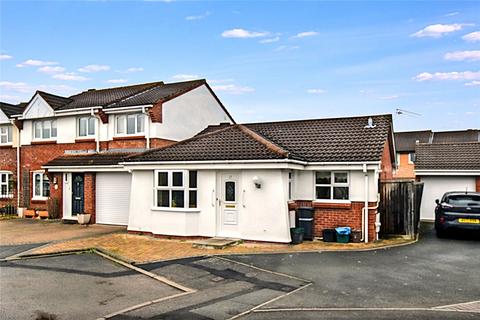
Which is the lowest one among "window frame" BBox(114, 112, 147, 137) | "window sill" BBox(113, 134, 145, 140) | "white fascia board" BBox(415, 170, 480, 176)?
"white fascia board" BBox(415, 170, 480, 176)

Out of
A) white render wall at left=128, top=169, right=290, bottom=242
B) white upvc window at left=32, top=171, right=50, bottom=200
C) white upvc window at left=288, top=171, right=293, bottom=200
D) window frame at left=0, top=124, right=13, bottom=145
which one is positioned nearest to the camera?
white render wall at left=128, top=169, right=290, bottom=242

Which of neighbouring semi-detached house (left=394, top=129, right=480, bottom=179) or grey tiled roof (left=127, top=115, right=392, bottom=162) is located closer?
grey tiled roof (left=127, top=115, right=392, bottom=162)

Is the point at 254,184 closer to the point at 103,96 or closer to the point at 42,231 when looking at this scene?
the point at 42,231

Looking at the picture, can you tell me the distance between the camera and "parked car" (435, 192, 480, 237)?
46.5 ft

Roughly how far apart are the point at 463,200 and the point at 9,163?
23109mm

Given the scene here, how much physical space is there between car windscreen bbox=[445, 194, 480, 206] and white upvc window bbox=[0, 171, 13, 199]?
22.3 m

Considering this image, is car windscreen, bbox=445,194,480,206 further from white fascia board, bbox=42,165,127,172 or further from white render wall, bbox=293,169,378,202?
white fascia board, bbox=42,165,127,172

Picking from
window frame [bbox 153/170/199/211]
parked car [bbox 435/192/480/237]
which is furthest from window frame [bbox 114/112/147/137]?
parked car [bbox 435/192/480/237]

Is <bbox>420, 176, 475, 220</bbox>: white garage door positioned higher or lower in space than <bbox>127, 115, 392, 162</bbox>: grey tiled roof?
lower

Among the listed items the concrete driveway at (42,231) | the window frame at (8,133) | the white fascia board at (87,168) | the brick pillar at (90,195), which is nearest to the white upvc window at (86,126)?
the white fascia board at (87,168)

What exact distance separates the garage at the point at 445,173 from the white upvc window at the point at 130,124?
1417 centimetres

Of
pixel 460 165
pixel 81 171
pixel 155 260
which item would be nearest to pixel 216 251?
pixel 155 260

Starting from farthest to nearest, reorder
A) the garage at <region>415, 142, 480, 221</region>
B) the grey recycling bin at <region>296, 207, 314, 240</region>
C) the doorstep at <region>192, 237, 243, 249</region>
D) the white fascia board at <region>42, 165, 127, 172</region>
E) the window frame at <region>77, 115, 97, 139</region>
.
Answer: the window frame at <region>77, 115, 97, 139</region>, the garage at <region>415, 142, 480, 221</region>, the white fascia board at <region>42, 165, 127, 172</region>, the grey recycling bin at <region>296, 207, 314, 240</region>, the doorstep at <region>192, 237, 243, 249</region>

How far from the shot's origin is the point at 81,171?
63.6 ft
